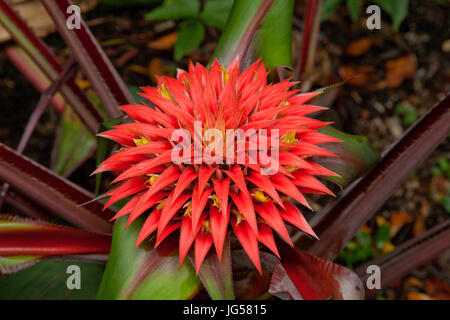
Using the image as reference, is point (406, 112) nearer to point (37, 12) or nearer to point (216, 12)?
point (216, 12)

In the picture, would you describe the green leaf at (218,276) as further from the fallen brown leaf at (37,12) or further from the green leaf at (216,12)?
the fallen brown leaf at (37,12)

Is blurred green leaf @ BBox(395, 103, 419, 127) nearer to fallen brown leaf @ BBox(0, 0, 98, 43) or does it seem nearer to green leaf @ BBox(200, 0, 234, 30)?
green leaf @ BBox(200, 0, 234, 30)

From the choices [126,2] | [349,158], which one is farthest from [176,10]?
[349,158]

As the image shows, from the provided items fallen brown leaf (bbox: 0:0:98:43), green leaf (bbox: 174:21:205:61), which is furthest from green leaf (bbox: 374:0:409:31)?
fallen brown leaf (bbox: 0:0:98:43)

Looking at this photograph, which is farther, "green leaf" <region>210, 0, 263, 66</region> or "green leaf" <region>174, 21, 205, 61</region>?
"green leaf" <region>174, 21, 205, 61</region>
